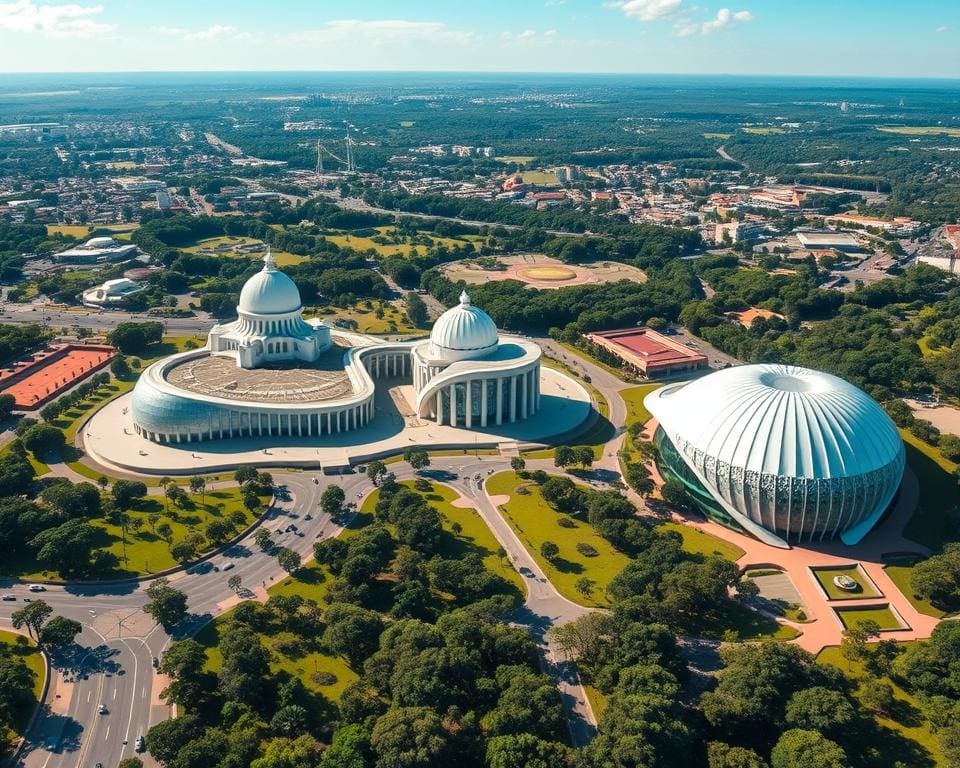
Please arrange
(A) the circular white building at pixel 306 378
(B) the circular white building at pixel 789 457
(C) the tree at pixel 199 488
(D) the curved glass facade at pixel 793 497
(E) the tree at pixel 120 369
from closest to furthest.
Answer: (D) the curved glass facade at pixel 793 497
(B) the circular white building at pixel 789 457
(C) the tree at pixel 199 488
(A) the circular white building at pixel 306 378
(E) the tree at pixel 120 369

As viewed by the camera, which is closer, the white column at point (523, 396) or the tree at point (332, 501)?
the tree at point (332, 501)

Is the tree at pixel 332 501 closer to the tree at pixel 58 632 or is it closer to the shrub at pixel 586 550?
the shrub at pixel 586 550

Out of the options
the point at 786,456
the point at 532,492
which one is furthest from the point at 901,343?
the point at 532,492

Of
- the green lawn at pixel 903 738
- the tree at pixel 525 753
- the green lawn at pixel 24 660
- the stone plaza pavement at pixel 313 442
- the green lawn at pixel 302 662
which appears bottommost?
the green lawn at pixel 302 662

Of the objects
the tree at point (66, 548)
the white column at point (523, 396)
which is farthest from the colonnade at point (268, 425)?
the tree at point (66, 548)

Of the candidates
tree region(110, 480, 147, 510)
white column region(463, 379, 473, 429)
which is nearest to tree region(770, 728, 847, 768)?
white column region(463, 379, 473, 429)

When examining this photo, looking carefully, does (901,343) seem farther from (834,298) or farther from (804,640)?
(804,640)

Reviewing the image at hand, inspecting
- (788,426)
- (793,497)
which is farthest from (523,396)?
(793,497)
